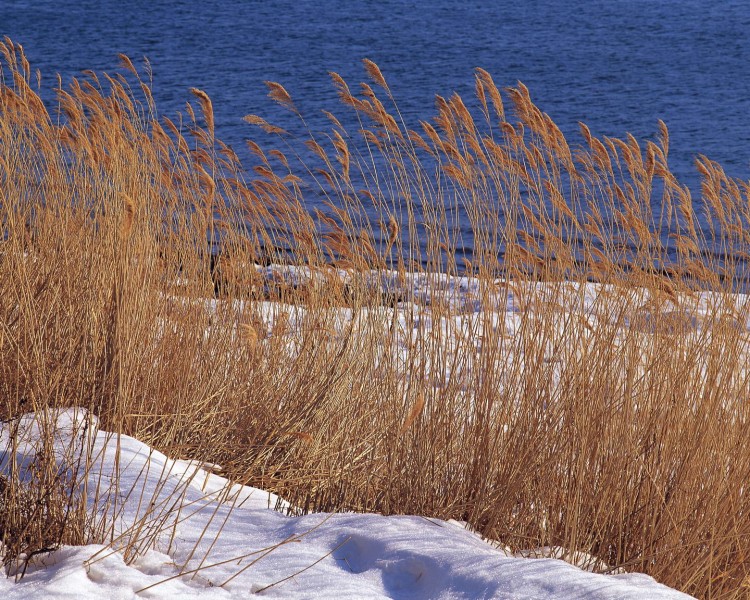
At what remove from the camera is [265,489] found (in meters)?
3.01

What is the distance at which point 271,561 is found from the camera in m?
2.01

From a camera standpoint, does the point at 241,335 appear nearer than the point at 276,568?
No

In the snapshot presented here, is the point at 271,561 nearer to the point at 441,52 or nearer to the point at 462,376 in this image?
the point at 462,376

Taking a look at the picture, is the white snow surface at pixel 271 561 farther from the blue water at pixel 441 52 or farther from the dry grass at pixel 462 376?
the blue water at pixel 441 52

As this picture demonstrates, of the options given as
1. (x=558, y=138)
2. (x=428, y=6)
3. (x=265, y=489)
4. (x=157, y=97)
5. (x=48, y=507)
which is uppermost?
(x=428, y=6)

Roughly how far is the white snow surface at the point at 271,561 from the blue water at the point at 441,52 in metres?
9.22

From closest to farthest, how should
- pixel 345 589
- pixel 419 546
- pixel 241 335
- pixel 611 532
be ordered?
pixel 345 589 → pixel 419 546 → pixel 611 532 → pixel 241 335

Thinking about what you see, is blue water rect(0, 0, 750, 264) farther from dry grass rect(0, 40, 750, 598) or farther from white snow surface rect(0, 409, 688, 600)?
white snow surface rect(0, 409, 688, 600)

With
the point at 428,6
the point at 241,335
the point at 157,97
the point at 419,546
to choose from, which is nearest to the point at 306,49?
the point at 157,97

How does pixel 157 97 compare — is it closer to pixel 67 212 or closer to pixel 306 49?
pixel 306 49

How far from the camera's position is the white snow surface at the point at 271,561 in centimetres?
183

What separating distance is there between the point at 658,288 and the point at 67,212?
84.2 inches

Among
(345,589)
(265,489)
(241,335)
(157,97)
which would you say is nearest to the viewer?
(345,589)

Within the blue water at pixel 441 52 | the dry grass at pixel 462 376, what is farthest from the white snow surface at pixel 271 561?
the blue water at pixel 441 52
